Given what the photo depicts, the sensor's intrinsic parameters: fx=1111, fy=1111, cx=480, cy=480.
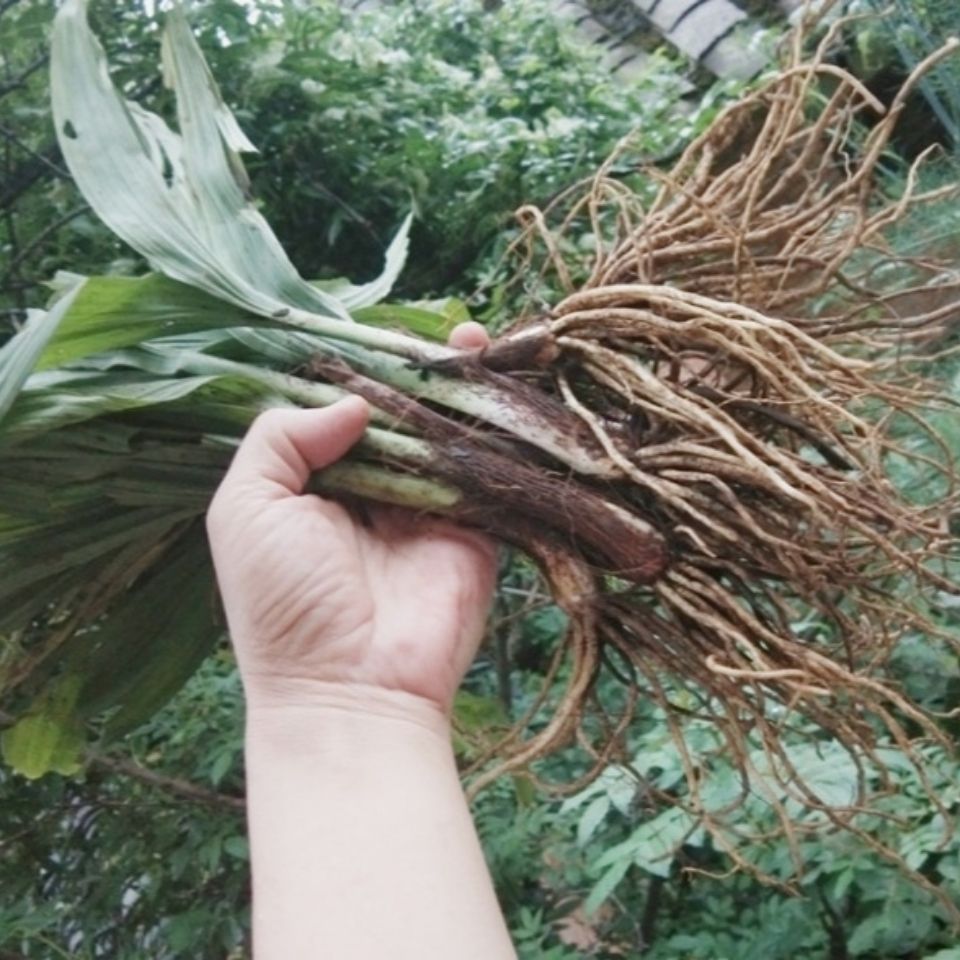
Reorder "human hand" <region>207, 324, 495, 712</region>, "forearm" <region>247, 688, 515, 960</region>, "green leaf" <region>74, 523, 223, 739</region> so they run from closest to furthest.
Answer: "forearm" <region>247, 688, 515, 960</region>, "human hand" <region>207, 324, 495, 712</region>, "green leaf" <region>74, 523, 223, 739</region>

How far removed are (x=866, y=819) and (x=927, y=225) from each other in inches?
30.8

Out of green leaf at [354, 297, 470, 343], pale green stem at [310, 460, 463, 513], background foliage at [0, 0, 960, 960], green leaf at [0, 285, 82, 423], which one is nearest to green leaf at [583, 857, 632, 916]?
background foliage at [0, 0, 960, 960]

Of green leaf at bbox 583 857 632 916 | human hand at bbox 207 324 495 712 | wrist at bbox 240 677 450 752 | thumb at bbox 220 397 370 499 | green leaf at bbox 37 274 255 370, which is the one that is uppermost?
green leaf at bbox 37 274 255 370

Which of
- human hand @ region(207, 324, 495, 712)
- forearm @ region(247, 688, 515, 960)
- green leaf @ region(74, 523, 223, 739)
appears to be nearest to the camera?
forearm @ region(247, 688, 515, 960)

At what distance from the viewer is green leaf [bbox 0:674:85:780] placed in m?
0.98

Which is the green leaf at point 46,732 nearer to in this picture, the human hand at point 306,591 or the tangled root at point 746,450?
the human hand at point 306,591

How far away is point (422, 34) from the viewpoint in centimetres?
223

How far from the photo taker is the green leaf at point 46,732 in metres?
0.98

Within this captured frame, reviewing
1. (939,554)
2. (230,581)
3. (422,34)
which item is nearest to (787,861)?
(939,554)

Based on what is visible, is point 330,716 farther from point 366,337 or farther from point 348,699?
point 366,337

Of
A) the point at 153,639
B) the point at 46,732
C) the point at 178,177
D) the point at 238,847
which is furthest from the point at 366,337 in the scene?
the point at 238,847

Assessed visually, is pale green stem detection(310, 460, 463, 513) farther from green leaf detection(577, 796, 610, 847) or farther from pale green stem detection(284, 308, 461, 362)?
green leaf detection(577, 796, 610, 847)

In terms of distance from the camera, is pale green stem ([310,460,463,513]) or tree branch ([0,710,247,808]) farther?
tree branch ([0,710,247,808])

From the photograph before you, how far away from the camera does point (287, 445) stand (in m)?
→ 0.79
